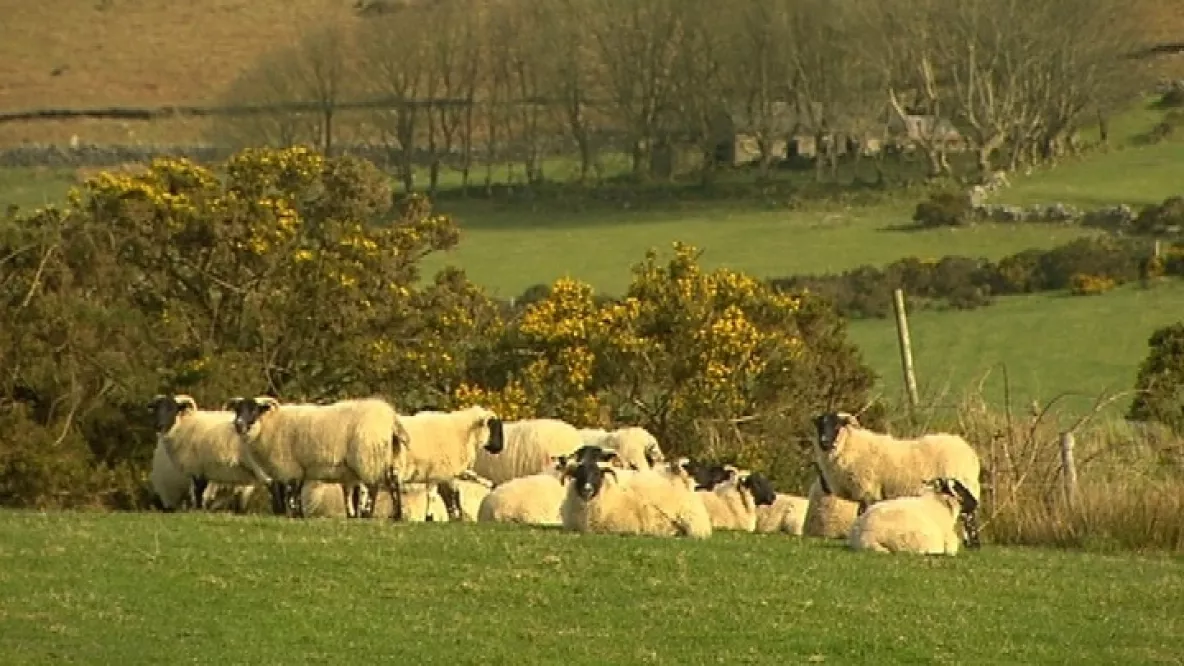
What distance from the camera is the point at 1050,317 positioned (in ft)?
172

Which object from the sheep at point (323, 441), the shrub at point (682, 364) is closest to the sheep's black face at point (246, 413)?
the sheep at point (323, 441)

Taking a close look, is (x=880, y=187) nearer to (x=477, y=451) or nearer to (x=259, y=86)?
(x=259, y=86)

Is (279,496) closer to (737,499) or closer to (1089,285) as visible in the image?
(737,499)

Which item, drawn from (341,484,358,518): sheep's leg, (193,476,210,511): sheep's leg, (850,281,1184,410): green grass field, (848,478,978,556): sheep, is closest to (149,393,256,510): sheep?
(193,476,210,511): sheep's leg

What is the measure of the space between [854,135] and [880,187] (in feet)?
30.8

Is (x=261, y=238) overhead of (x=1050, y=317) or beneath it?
overhead

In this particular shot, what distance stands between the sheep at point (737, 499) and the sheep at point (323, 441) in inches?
131

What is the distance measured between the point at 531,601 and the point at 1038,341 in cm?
3523

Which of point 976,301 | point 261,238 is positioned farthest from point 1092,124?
point 261,238

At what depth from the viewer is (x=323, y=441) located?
21.2 metres

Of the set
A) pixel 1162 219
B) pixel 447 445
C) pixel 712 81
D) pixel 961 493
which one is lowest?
pixel 1162 219

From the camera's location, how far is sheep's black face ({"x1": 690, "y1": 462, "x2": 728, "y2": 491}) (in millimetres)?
21891

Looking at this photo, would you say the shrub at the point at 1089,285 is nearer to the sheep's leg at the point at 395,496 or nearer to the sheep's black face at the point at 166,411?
the sheep's leg at the point at 395,496

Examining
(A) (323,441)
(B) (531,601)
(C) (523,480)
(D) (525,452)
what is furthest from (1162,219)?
(B) (531,601)
